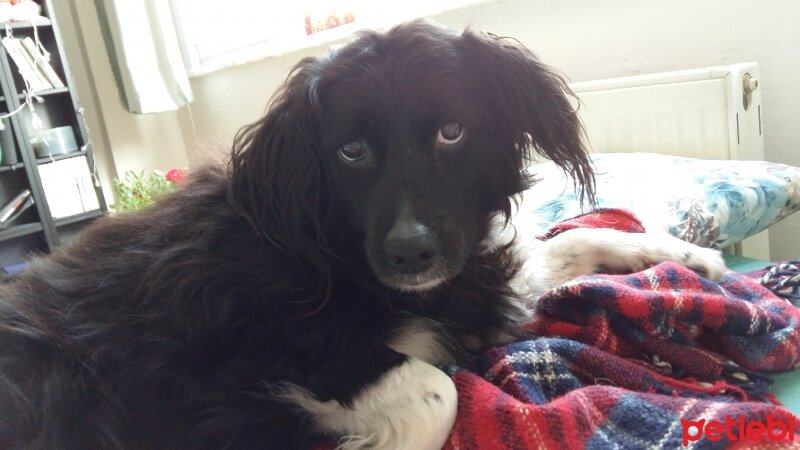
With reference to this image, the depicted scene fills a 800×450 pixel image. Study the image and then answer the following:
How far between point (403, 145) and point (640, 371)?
22.6 inches

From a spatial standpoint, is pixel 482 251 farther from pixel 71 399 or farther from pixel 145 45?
pixel 145 45

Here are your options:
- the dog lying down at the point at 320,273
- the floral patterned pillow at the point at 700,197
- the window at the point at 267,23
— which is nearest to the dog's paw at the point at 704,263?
the dog lying down at the point at 320,273

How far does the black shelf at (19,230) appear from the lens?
3.90 metres

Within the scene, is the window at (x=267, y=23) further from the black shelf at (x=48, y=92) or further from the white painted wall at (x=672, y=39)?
the black shelf at (x=48, y=92)

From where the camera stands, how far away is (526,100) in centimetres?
130

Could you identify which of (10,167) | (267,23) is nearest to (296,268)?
(267,23)

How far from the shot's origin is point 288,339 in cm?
110

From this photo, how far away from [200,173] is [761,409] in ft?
3.85

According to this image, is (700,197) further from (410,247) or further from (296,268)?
(296,268)

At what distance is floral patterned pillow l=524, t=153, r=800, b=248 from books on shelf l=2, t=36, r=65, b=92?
11.7 ft

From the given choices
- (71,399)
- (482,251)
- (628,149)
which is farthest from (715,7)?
(71,399)

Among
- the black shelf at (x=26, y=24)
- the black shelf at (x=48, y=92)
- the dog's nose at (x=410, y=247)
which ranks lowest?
the dog's nose at (x=410, y=247)

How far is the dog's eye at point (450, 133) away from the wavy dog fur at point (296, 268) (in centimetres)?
1

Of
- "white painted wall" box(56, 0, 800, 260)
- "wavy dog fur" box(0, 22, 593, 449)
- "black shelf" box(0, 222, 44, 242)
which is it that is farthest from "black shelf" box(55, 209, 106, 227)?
"wavy dog fur" box(0, 22, 593, 449)
